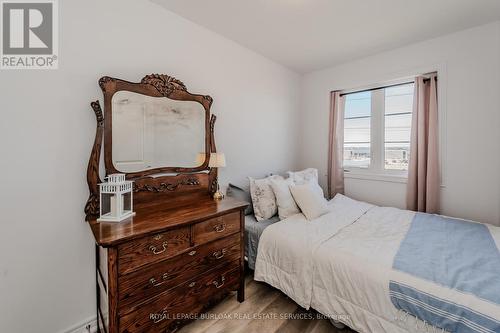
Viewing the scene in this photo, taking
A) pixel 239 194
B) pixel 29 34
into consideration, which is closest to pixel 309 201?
pixel 239 194

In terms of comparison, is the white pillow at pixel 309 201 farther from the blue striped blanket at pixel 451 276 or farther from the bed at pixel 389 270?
the blue striped blanket at pixel 451 276

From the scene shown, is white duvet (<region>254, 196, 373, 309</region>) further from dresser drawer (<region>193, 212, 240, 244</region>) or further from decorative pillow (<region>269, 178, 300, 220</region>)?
dresser drawer (<region>193, 212, 240, 244</region>)

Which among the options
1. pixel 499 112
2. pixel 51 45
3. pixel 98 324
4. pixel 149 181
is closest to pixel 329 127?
pixel 499 112

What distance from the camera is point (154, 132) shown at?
1.80 m

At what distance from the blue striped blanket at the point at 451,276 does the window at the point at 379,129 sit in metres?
1.24

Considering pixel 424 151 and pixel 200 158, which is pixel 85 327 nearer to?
pixel 200 158

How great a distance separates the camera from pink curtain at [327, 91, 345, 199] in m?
3.21

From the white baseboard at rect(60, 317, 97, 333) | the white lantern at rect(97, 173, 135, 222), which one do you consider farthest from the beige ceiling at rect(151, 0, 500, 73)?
the white baseboard at rect(60, 317, 97, 333)

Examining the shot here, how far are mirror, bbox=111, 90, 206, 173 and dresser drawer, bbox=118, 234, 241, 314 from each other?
0.76 meters

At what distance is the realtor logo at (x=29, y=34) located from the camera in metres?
1.29

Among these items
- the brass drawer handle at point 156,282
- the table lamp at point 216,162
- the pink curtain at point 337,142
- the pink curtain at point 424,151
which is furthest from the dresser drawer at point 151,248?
the pink curtain at point 424,151

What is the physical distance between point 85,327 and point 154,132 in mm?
1460

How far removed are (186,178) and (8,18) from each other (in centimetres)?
145

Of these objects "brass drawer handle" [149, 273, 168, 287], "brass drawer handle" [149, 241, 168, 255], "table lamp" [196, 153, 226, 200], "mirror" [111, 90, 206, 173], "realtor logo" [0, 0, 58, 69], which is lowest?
"brass drawer handle" [149, 273, 168, 287]
